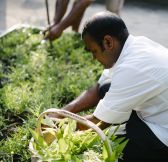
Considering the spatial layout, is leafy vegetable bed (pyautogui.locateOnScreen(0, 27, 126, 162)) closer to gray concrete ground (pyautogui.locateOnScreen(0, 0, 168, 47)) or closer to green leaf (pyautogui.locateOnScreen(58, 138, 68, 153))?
green leaf (pyautogui.locateOnScreen(58, 138, 68, 153))

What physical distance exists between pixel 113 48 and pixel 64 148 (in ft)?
2.16

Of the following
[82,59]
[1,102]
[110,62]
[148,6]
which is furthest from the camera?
[148,6]

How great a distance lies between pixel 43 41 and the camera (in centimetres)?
488

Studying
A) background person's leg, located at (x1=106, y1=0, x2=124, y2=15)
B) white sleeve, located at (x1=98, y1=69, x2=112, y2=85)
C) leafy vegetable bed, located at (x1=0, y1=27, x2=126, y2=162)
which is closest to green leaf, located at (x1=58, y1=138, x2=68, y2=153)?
leafy vegetable bed, located at (x1=0, y1=27, x2=126, y2=162)

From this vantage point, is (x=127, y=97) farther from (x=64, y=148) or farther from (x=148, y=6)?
(x=148, y=6)

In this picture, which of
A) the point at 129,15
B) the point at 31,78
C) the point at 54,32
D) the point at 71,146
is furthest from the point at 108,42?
the point at 129,15

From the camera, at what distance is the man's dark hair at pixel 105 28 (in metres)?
2.48

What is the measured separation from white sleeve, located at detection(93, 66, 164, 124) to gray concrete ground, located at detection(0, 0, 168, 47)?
3923mm

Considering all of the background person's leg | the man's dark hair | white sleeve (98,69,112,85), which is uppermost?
the man's dark hair

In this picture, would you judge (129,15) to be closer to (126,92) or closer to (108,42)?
(108,42)

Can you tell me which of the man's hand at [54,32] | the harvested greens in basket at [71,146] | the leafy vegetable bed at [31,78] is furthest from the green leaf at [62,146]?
the man's hand at [54,32]

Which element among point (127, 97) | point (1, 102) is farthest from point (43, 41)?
point (127, 97)

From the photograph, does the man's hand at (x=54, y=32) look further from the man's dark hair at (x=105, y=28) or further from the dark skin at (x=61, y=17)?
the man's dark hair at (x=105, y=28)

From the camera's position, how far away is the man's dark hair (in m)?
2.48
